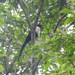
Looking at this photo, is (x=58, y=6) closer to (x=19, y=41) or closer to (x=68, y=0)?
(x=68, y=0)

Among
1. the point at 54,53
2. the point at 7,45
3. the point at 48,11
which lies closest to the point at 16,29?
the point at 7,45

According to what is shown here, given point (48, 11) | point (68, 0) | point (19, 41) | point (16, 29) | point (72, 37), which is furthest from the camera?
point (19, 41)

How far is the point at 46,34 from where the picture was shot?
306cm

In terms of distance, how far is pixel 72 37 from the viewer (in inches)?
70.7

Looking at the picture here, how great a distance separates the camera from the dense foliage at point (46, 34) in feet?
6.07

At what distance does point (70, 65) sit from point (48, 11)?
151 cm

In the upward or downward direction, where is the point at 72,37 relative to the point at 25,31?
downward

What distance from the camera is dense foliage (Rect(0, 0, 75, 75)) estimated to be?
6.07 ft

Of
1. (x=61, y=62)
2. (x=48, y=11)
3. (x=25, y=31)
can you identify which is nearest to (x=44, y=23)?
(x=48, y=11)

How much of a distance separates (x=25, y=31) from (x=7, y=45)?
2.14ft

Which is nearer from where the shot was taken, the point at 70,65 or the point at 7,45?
the point at 70,65

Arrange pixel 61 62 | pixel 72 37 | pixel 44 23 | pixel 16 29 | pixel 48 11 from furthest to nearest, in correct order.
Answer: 1. pixel 16 29
2. pixel 44 23
3. pixel 48 11
4. pixel 61 62
5. pixel 72 37

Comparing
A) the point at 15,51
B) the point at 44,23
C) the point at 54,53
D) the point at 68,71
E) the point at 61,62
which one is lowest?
the point at 68,71

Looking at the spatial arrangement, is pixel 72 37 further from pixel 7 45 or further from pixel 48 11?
pixel 7 45
